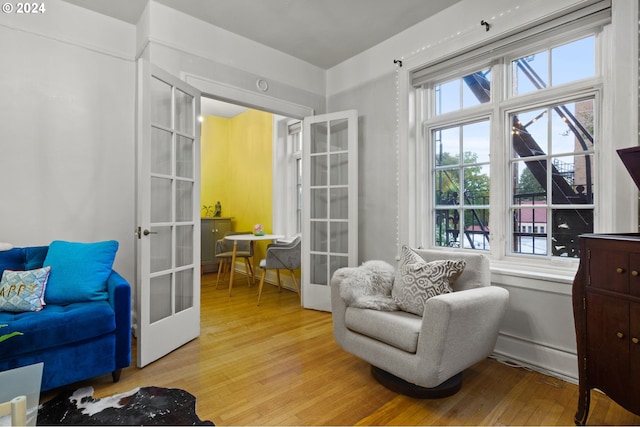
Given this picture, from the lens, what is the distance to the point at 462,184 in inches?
115

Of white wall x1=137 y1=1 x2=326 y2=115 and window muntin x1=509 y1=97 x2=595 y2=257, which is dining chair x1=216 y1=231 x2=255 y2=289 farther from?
window muntin x1=509 y1=97 x2=595 y2=257

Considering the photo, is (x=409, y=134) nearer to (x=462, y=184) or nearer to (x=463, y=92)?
(x=463, y=92)

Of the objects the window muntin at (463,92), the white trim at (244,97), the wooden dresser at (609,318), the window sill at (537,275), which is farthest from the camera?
the white trim at (244,97)

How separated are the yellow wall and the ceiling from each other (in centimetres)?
190

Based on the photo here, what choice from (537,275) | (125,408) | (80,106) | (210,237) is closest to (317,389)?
(125,408)

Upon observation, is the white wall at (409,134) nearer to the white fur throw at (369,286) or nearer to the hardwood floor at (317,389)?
the hardwood floor at (317,389)

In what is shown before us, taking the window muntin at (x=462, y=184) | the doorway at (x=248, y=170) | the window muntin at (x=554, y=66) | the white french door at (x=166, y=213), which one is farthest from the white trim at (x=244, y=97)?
the window muntin at (x=554, y=66)

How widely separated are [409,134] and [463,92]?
565 mm

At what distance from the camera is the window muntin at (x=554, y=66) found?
2.24 metres

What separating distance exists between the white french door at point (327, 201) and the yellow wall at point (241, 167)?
143 cm

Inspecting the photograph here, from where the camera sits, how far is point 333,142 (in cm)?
372

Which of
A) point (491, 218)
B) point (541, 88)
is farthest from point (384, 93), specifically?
point (491, 218)


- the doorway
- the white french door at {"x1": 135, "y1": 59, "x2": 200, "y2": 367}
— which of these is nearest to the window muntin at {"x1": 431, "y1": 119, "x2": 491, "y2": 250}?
the white french door at {"x1": 135, "y1": 59, "x2": 200, "y2": 367}

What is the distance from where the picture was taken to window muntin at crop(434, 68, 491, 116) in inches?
109
